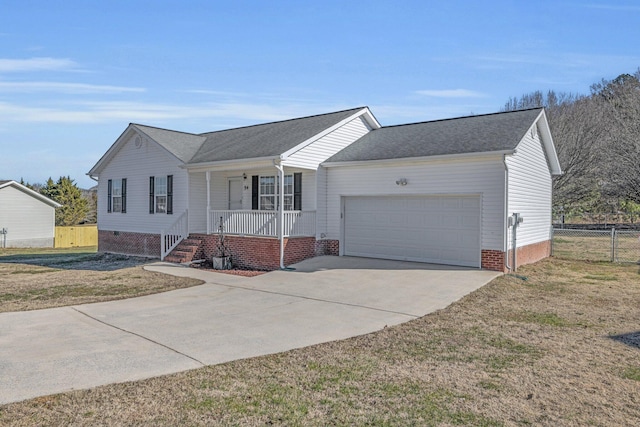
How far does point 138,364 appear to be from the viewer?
5.59 m

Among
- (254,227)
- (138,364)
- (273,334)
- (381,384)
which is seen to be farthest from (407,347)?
(254,227)

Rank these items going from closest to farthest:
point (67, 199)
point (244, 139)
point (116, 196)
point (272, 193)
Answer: point (272, 193) < point (244, 139) < point (116, 196) < point (67, 199)

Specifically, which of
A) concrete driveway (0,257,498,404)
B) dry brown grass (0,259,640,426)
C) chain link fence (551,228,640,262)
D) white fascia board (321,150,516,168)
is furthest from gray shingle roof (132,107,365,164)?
chain link fence (551,228,640,262)

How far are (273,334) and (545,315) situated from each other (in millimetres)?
5038

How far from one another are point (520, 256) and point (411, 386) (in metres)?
10.5

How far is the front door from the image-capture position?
58.6 ft

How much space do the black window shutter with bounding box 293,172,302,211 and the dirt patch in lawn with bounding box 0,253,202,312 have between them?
16.0 feet

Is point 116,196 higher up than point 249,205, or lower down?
higher up

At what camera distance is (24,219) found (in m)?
33.0

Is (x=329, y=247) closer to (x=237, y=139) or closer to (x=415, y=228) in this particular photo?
(x=415, y=228)

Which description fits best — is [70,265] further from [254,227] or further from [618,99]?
[618,99]

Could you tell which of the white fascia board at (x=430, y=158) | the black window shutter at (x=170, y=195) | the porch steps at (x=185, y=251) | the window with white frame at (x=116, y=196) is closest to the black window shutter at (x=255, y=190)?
the porch steps at (x=185, y=251)

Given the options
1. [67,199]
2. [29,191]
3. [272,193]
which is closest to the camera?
[272,193]

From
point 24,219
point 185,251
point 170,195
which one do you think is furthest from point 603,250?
point 24,219
